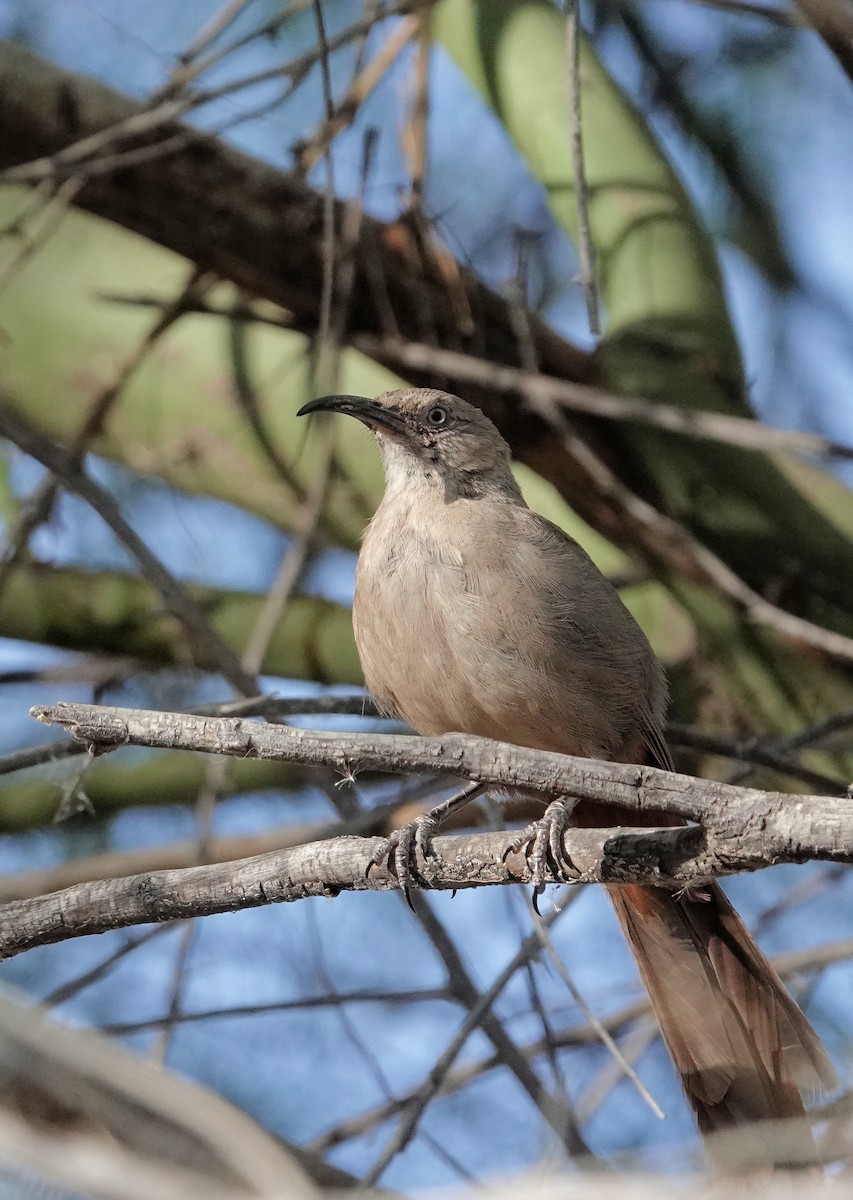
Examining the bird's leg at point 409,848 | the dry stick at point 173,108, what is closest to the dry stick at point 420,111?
the dry stick at point 173,108

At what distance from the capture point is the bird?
3996 mm

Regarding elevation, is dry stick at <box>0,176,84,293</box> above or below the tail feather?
above

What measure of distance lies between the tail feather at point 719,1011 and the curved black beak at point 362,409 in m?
1.78

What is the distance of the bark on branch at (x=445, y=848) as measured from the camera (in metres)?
2.56

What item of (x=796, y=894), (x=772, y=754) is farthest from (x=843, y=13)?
(x=796, y=894)

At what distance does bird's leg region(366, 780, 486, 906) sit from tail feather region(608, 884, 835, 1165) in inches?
32.3

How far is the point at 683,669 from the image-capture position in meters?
5.93

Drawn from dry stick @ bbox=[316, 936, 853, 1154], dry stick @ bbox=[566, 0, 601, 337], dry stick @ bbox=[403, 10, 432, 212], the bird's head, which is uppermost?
dry stick @ bbox=[403, 10, 432, 212]

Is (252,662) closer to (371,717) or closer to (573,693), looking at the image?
Answer: (371,717)

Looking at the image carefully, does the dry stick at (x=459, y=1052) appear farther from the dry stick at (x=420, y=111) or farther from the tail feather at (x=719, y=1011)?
the dry stick at (x=420, y=111)

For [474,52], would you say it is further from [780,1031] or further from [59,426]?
[780,1031]

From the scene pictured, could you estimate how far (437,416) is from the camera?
5020mm

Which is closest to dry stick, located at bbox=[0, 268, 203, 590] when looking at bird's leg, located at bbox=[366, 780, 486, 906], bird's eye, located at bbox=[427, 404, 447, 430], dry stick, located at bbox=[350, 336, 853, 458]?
dry stick, located at bbox=[350, 336, 853, 458]

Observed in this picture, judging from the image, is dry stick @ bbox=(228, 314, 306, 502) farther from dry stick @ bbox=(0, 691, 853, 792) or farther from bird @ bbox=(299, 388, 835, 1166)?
bird @ bbox=(299, 388, 835, 1166)
